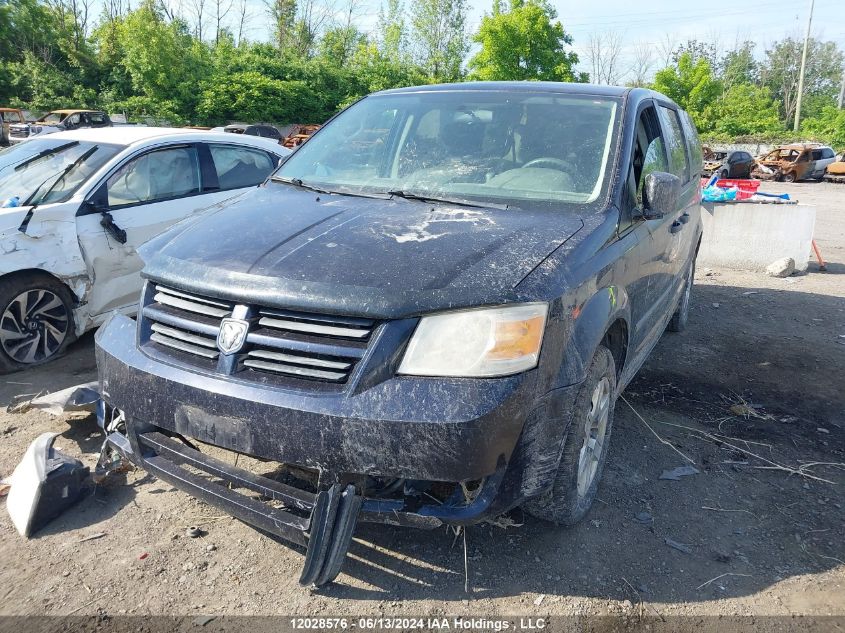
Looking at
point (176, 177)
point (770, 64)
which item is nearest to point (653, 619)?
point (176, 177)

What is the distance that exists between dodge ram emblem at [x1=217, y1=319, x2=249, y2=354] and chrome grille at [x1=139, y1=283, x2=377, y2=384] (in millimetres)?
18

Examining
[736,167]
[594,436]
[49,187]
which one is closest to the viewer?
[594,436]

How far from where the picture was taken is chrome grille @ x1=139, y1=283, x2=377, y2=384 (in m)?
2.27

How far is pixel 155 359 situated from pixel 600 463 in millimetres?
2048

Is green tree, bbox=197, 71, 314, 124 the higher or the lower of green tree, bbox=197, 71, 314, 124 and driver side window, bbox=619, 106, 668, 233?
the higher

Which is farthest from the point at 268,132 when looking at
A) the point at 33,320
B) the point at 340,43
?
the point at 340,43

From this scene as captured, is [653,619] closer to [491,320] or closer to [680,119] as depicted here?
[491,320]

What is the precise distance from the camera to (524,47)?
3341 cm

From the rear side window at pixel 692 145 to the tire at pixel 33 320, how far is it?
4.90 meters

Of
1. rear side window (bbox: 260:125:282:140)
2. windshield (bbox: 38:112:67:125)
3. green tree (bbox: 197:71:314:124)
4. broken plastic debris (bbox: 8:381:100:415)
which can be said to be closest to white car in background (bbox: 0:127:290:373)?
broken plastic debris (bbox: 8:381:100:415)

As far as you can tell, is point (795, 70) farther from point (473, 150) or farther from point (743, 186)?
point (473, 150)

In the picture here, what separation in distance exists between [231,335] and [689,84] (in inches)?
1825

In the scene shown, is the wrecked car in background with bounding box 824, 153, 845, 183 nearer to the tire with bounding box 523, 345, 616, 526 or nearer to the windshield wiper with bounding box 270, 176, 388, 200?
the tire with bounding box 523, 345, 616, 526

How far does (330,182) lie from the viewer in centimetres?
353
